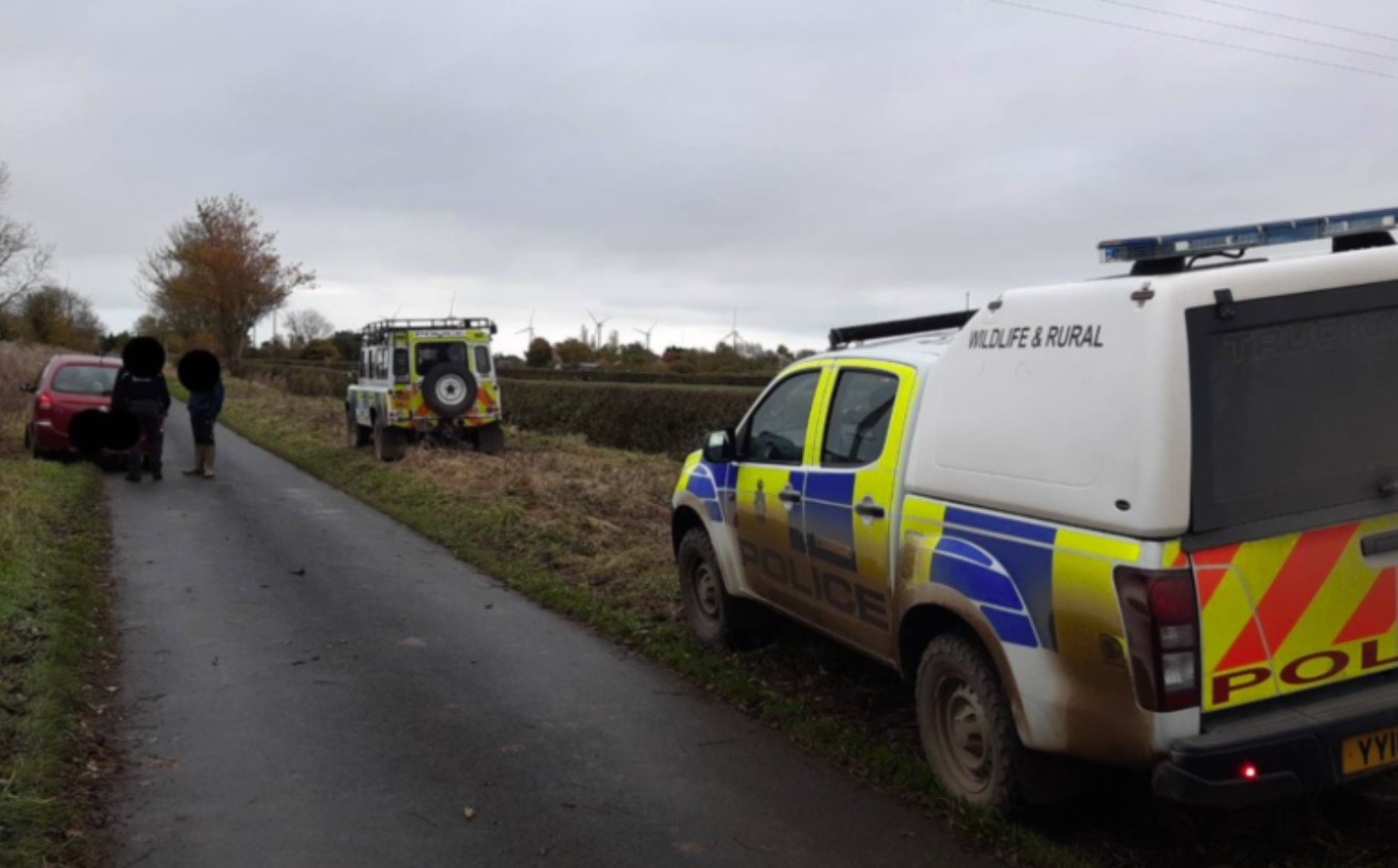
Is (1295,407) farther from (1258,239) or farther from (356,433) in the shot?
(356,433)

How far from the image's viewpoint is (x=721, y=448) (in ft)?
21.7

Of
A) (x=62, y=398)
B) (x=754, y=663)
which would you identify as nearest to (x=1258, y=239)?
(x=754, y=663)

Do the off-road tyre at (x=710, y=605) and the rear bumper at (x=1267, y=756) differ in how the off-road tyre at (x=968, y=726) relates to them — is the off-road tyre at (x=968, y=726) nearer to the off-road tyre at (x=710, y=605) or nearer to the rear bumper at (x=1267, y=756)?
the rear bumper at (x=1267, y=756)

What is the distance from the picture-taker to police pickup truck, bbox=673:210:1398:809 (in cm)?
361

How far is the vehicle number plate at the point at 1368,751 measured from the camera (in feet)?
12.0

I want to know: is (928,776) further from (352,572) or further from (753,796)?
(352,572)

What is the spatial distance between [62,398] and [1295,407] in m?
16.3

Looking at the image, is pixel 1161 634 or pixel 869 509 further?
pixel 869 509

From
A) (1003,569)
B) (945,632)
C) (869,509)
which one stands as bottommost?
(945,632)

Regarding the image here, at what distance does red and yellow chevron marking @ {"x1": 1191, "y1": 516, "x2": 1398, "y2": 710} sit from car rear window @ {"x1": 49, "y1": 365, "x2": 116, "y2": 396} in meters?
16.2

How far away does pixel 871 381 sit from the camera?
5.49m

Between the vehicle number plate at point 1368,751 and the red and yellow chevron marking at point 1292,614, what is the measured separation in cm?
22

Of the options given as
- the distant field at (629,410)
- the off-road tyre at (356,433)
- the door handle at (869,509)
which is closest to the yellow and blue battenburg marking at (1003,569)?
the door handle at (869,509)

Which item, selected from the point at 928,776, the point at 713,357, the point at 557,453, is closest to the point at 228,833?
the point at 928,776
